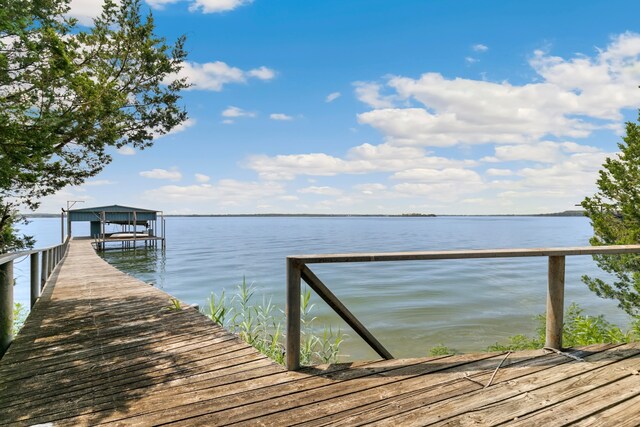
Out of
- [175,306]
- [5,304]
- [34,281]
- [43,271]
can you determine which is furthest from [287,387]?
[43,271]

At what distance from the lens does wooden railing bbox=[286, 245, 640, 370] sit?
10.7ft

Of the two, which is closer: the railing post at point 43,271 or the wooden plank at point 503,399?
the wooden plank at point 503,399

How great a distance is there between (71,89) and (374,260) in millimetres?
6166

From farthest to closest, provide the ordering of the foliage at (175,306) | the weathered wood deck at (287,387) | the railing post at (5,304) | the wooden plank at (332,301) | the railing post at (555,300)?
the foliage at (175,306) < the railing post at (5,304) < the railing post at (555,300) < the wooden plank at (332,301) < the weathered wood deck at (287,387)

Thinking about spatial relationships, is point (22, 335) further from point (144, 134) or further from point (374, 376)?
point (144, 134)

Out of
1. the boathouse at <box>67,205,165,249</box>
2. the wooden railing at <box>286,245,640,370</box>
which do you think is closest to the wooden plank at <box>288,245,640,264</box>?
the wooden railing at <box>286,245,640,370</box>

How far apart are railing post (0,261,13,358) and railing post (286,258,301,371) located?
322 cm

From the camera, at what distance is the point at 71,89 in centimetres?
647

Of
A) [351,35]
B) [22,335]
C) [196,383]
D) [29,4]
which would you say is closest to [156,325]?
[22,335]

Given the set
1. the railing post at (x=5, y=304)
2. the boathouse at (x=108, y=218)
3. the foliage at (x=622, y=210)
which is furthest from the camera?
the boathouse at (x=108, y=218)

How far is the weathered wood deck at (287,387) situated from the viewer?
262cm

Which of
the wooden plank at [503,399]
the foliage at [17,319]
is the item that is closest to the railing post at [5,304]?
the wooden plank at [503,399]

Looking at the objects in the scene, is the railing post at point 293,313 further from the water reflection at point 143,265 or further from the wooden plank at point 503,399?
the water reflection at point 143,265

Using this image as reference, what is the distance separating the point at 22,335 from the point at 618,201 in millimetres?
14835
